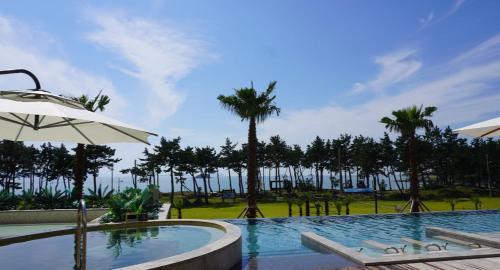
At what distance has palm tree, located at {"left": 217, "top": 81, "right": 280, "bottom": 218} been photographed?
60.1 ft

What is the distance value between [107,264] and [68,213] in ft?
35.6

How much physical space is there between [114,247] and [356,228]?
326 inches

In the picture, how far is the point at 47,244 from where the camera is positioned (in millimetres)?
8633

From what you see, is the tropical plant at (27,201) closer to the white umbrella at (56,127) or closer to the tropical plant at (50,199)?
the tropical plant at (50,199)

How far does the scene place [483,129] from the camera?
8.87 meters

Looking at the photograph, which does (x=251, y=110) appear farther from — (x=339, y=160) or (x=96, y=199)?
(x=339, y=160)

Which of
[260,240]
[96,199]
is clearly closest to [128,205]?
[260,240]

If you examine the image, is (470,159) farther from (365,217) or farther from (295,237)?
(295,237)

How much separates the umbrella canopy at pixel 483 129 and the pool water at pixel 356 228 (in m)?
2.73

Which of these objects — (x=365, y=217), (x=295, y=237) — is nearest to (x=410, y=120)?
(x=365, y=217)

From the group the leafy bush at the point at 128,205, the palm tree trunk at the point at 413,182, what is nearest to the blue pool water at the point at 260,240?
the leafy bush at the point at 128,205

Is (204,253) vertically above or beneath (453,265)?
above

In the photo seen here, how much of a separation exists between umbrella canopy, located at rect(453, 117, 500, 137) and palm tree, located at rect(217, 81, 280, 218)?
9926 mm

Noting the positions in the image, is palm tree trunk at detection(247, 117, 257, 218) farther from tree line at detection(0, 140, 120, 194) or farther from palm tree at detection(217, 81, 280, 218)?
tree line at detection(0, 140, 120, 194)
